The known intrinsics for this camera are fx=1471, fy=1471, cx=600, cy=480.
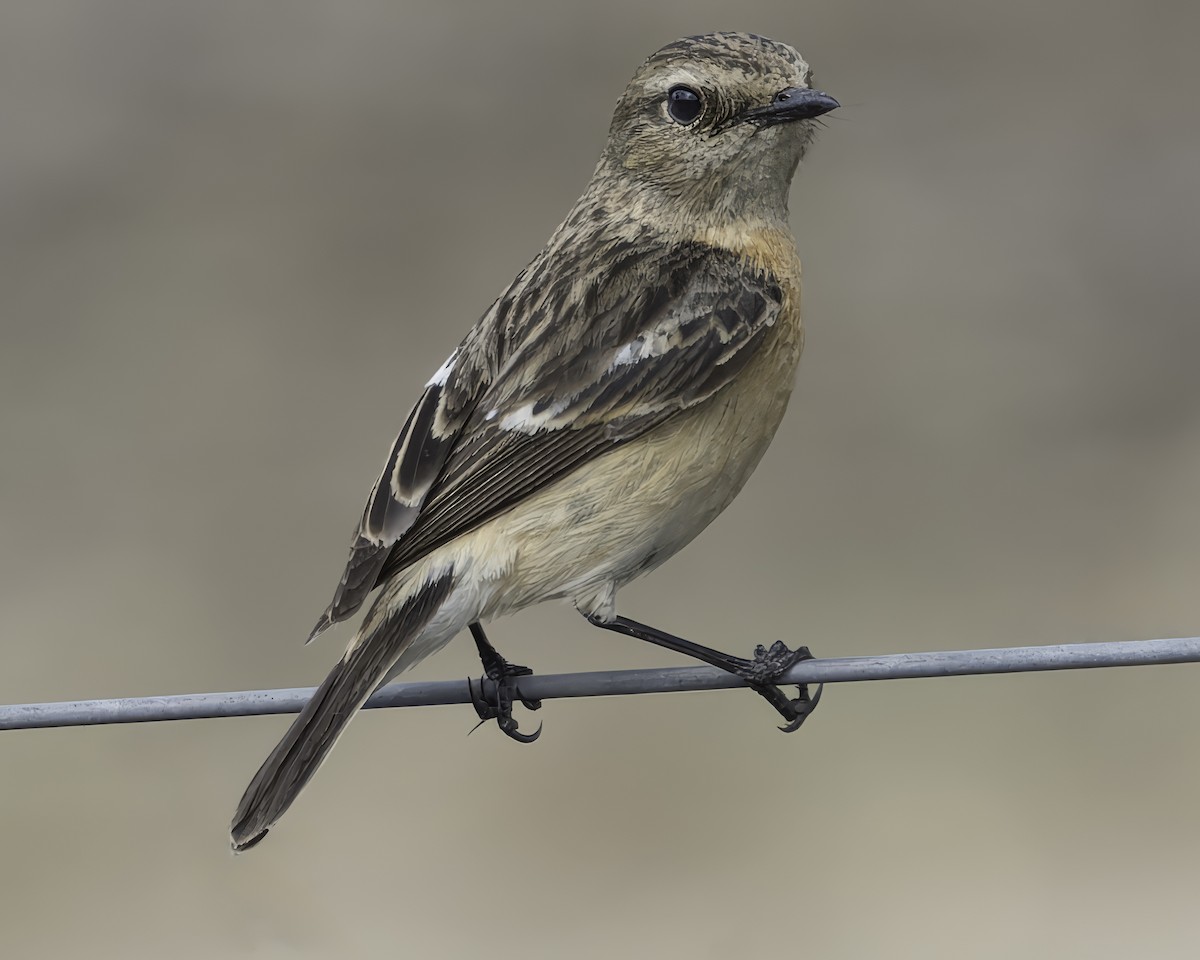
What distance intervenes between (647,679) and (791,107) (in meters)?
1.72

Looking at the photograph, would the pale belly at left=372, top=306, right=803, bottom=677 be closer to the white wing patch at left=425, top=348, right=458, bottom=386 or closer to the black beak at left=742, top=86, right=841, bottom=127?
the white wing patch at left=425, top=348, right=458, bottom=386

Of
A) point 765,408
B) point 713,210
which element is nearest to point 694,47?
point 713,210

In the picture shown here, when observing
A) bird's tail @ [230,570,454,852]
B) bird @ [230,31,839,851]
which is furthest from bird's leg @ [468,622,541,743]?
bird's tail @ [230,570,454,852]

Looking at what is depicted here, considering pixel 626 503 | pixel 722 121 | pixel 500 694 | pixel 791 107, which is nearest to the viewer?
pixel 626 503

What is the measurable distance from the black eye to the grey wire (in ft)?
5.79

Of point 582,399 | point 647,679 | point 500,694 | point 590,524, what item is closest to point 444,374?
point 582,399

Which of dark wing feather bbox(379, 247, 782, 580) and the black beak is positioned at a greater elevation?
the black beak

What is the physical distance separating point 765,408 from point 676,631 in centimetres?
663

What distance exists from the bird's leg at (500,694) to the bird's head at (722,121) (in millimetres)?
1544

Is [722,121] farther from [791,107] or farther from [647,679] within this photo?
[647,679]

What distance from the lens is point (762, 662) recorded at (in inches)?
162

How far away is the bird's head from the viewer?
4207mm

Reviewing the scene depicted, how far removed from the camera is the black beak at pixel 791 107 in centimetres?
409

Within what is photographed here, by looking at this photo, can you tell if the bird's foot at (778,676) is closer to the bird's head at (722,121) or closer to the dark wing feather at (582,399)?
the dark wing feather at (582,399)
